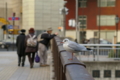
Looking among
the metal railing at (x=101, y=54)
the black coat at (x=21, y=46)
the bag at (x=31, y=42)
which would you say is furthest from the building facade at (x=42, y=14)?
the bag at (x=31, y=42)

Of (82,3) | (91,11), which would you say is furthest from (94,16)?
(82,3)

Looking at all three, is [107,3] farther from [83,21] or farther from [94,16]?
[83,21]

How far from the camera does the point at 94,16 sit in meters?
53.7

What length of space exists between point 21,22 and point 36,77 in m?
66.6

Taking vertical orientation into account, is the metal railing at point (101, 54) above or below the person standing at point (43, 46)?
below

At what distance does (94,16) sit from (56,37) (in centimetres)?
4226

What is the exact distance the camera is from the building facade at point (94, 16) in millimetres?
53438

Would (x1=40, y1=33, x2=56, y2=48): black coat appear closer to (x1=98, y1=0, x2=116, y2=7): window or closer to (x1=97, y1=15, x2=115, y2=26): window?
(x1=98, y1=0, x2=116, y2=7): window

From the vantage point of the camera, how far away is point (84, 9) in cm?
5375

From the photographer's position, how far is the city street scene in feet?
38.7

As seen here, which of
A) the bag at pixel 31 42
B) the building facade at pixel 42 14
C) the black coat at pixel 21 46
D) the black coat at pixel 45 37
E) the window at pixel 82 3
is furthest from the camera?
the building facade at pixel 42 14

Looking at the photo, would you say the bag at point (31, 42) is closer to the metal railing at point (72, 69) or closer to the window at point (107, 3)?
the metal railing at point (72, 69)

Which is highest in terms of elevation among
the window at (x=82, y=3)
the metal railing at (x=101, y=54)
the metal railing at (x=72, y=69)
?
the window at (x=82, y=3)

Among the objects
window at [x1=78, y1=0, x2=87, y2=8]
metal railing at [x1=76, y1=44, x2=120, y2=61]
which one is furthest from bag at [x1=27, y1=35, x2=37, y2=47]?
window at [x1=78, y1=0, x2=87, y2=8]
